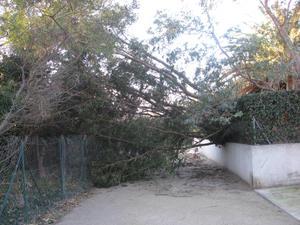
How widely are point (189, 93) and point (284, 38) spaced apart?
378 cm

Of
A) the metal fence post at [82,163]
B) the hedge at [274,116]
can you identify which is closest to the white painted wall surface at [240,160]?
the hedge at [274,116]

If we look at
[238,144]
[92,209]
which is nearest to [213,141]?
[238,144]

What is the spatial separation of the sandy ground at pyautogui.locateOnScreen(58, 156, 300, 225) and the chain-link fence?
73 cm

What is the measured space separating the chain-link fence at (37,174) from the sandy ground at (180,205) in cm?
73

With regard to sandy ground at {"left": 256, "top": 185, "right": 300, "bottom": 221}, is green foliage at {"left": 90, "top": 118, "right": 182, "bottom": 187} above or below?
above

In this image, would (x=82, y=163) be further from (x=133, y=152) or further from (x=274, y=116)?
(x=274, y=116)

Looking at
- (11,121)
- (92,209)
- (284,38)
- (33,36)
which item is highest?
(284,38)

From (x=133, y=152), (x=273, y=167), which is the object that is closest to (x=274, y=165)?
(x=273, y=167)

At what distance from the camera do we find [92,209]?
32.3ft

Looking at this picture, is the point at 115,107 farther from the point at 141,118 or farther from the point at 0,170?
the point at 0,170

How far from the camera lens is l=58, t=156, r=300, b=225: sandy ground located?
8172mm

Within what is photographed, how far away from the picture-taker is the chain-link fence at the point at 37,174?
790 centimetres

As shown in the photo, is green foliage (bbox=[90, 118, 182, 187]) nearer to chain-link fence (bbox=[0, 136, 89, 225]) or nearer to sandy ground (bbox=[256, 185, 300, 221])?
chain-link fence (bbox=[0, 136, 89, 225])

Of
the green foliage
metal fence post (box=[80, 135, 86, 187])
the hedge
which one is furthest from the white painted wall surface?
metal fence post (box=[80, 135, 86, 187])
